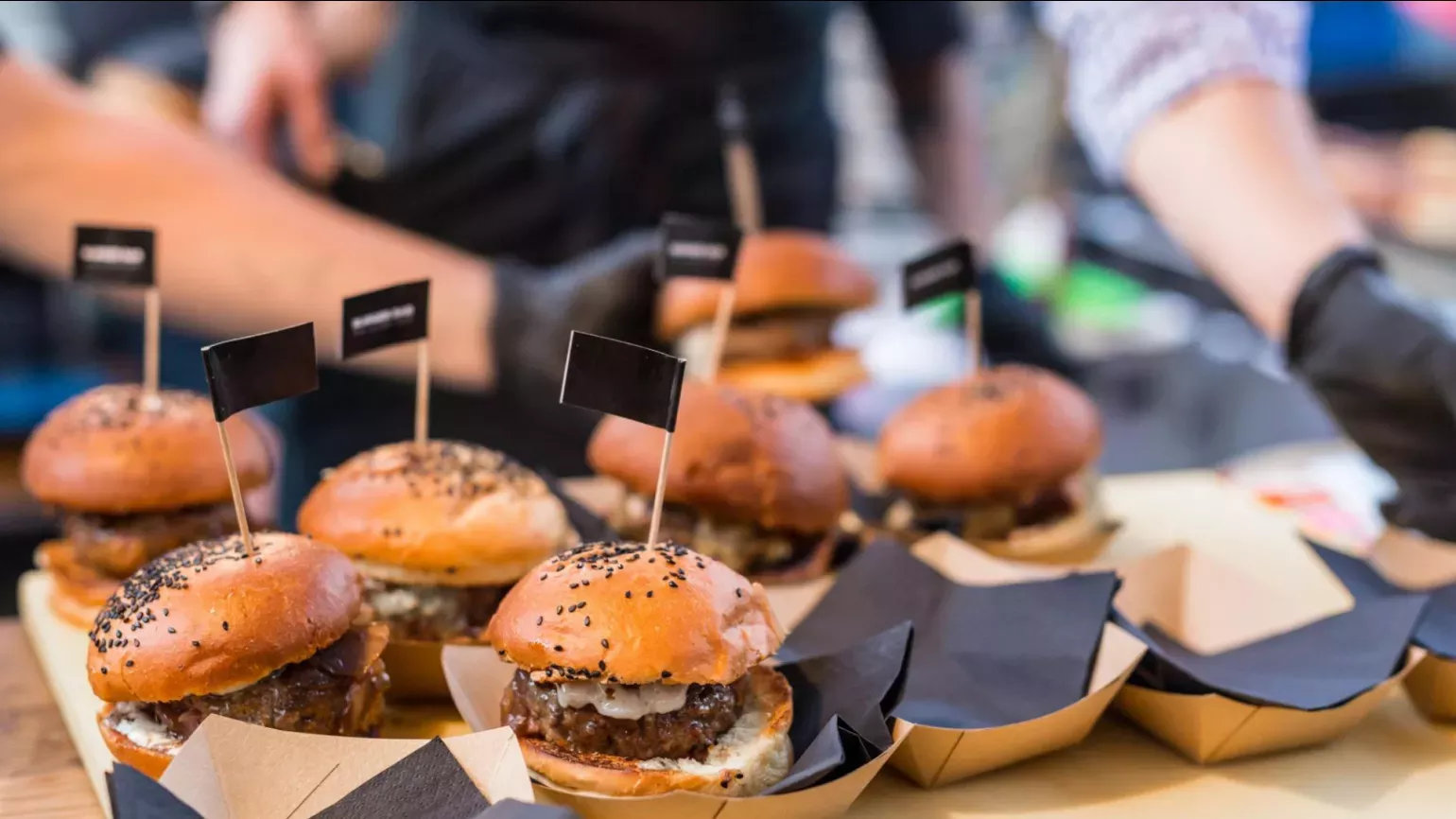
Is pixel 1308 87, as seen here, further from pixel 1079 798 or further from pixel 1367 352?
pixel 1079 798

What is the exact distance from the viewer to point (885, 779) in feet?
6.65

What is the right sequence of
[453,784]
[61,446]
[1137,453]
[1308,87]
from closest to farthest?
[453,784], [61,446], [1308,87], [1137,453]

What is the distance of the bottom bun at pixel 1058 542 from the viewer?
2963 mm

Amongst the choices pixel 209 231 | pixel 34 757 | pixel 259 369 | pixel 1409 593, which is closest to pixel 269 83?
pixel 209 231

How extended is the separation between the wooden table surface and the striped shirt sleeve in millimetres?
2772

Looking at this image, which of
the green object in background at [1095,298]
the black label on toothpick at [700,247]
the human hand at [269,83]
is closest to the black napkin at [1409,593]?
the black label on toothpick at [700,247]

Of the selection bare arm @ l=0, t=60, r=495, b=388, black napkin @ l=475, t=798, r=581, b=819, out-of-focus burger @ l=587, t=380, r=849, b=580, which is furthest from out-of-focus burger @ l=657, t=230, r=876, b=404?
black napkin @ l=475, t=798, r=581, b=819

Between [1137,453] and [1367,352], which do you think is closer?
[1367,352]

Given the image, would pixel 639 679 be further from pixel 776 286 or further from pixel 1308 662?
pixel 776 286

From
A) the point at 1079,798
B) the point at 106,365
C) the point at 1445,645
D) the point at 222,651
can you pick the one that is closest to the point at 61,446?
the point at 222,651

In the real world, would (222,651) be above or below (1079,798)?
above

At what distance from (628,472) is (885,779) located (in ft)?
3.36

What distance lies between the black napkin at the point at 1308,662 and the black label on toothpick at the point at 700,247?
1.08 m

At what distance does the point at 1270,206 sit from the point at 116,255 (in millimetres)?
2543
